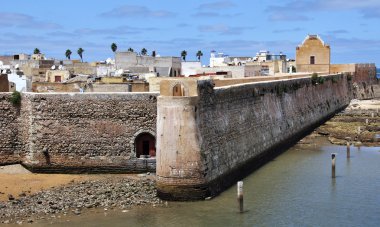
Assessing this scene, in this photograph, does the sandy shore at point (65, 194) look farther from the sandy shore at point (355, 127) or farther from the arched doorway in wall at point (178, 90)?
the sandy shore at point (355, 127)

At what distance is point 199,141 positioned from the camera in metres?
19.7

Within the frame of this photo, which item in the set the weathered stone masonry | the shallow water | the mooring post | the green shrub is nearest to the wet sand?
the weathered stone masonry

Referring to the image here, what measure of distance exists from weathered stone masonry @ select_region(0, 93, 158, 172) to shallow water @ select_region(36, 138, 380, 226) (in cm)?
417

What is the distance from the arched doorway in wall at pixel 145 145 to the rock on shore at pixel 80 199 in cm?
179

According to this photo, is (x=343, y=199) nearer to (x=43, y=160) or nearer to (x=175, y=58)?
(x=43, y=160)

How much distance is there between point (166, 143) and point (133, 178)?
3036mm

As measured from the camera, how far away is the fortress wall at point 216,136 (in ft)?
63.8

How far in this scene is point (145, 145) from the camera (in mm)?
23109

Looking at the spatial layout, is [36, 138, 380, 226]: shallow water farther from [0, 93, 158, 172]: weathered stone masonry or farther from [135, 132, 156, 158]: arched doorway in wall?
[0, 93, 158, 172]: weathered stone masonry

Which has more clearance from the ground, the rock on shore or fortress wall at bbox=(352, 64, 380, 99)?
fortress wall at bbox=(352, 64, 380, 99)

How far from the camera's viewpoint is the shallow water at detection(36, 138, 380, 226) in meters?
17.8

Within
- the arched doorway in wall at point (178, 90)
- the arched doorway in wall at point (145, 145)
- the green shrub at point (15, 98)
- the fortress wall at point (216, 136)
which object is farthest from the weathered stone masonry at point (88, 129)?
the arched doorway in wall at point (178, 90)

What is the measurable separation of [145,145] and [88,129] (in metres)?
2.17

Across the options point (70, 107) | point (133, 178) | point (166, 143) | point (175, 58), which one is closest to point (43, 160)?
point (70, 107)
